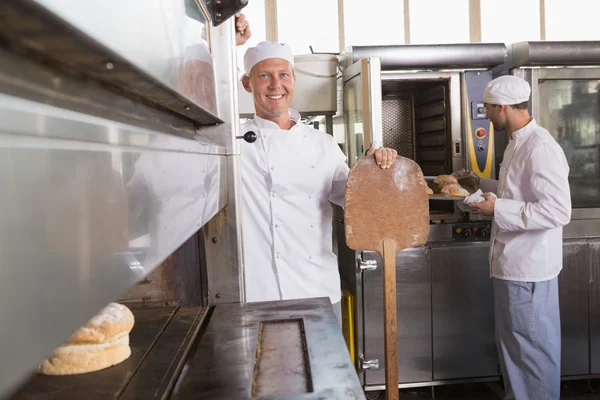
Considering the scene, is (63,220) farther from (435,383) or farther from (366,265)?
(435,383)

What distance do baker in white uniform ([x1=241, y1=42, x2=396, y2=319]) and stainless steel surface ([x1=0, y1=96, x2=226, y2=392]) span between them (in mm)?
1774

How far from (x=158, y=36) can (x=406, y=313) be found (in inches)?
116

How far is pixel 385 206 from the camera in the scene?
7.03ft

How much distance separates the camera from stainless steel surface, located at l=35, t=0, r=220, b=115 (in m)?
0.42

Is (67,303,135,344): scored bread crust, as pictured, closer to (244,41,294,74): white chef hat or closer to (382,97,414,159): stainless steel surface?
(244,41,294,74): white chef hat

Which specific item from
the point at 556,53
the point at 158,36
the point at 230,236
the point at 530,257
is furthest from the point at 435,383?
the point at 158,36

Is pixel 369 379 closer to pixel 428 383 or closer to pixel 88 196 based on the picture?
pixel 428 383

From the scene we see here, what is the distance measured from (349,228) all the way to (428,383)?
178cm

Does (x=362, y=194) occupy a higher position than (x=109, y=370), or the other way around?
(x=362, y=194)

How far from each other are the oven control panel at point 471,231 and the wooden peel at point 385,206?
135 centimetres

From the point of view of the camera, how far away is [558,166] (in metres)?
2.87

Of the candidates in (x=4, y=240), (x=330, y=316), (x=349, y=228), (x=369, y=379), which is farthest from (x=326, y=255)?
(x=4, y=240)

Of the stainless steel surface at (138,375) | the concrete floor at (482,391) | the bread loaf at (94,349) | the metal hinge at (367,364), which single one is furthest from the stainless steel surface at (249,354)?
the concrete floor at (482,391)

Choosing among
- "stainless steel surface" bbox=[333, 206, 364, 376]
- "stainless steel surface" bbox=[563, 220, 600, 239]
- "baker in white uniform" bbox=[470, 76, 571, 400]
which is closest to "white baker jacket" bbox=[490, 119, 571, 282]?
"baker in white uniform" bbox=[470, 76, 571, 400]
